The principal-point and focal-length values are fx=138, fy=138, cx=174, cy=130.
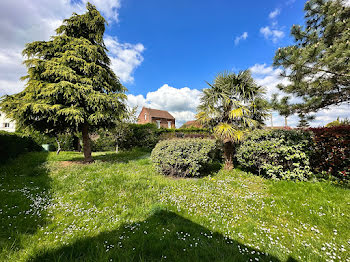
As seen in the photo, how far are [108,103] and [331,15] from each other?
986 centimetres

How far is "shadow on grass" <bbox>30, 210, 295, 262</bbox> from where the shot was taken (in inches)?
75.7

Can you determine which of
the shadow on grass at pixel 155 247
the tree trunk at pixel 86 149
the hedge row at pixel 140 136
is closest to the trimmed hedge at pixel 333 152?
the shadow on grass at pixel 155 247

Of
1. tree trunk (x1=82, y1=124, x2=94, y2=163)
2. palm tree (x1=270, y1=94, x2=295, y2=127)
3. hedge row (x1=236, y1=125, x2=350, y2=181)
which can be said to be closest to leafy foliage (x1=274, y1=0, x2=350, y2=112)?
palm tree (x1=270, y1=94, x2=295, y2=127)

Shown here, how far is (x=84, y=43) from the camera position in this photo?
7238mm

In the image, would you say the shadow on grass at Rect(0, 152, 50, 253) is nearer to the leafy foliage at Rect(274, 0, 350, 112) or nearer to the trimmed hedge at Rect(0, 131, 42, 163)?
the trimmed hedge at Rect(0, 131, 42, 163)

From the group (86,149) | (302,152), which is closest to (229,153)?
(302,152)

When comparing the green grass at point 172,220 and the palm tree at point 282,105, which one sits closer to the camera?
the green grass at point 172,220

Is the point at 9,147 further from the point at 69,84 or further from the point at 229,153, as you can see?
the point at 229,153

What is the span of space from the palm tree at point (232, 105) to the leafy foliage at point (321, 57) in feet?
4.11

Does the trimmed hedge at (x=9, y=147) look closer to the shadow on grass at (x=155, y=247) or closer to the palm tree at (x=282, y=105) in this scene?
the shadow on grass at (x=155, y=247)

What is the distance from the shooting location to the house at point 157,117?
33.8 meters

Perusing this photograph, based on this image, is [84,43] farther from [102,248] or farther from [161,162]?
[102,248]

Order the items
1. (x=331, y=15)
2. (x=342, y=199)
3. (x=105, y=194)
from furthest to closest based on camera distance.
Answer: (x=331, y=15) < (x=105, y=194) < (x=342, y=199)

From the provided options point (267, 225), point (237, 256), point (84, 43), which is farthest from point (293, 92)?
point (84, 43)
